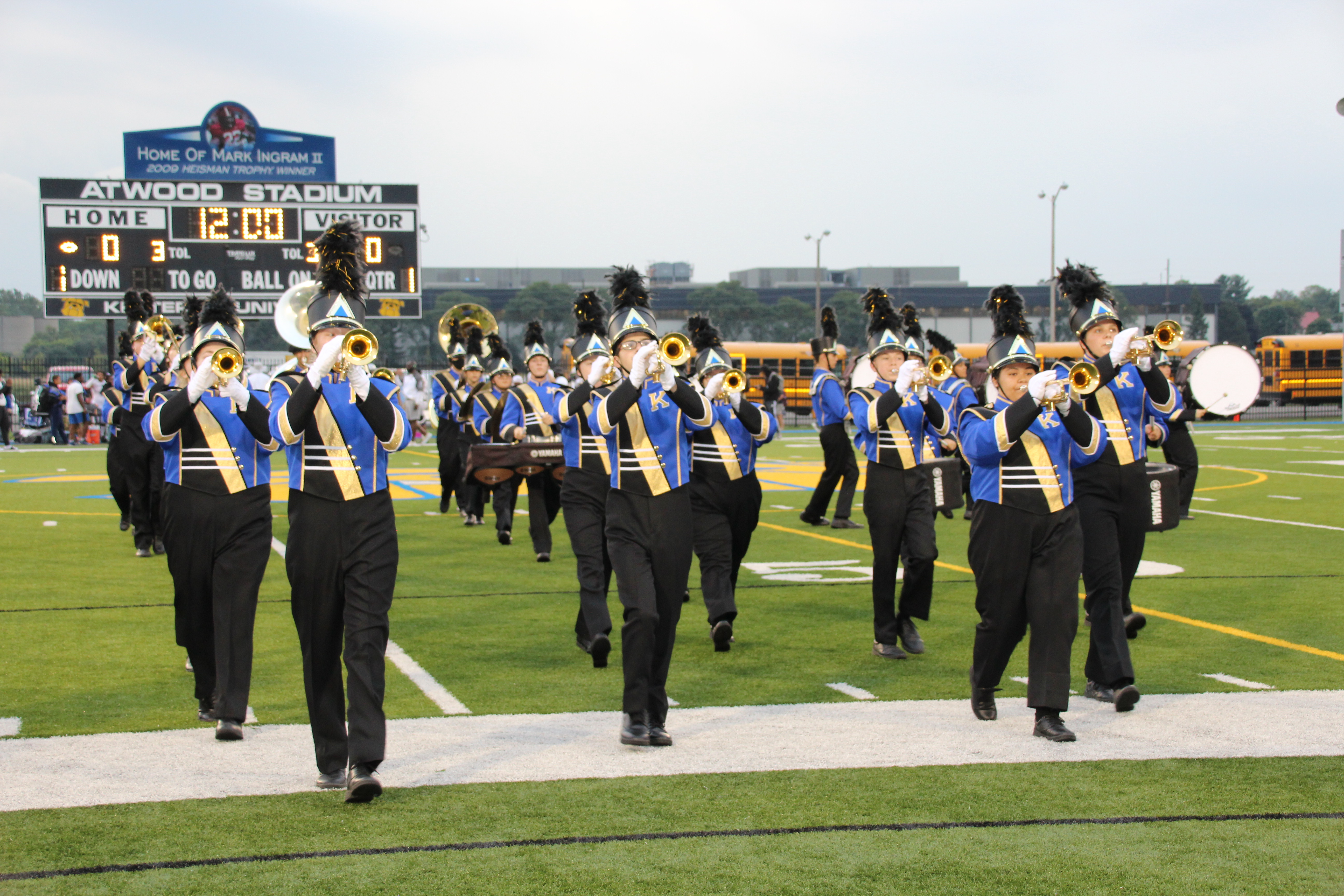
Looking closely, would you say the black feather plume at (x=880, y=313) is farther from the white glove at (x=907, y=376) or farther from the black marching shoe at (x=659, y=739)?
the black marching shoe at (x=659, y=739)

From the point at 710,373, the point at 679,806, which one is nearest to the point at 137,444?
the point at 710,373

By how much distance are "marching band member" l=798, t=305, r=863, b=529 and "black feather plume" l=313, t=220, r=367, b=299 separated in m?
8.31

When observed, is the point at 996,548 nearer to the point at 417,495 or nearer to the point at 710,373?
the point at 710,373

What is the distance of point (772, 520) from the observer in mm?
15164

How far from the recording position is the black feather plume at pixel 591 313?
8.74 m

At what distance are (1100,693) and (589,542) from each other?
299cm

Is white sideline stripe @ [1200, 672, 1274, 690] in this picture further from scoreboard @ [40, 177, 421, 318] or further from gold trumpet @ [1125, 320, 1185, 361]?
scoreboard @ [40, 177, 421, 318]

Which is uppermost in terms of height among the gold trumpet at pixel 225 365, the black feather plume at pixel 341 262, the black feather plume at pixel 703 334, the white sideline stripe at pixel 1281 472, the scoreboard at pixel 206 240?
the scoreboard at pixel 206 240

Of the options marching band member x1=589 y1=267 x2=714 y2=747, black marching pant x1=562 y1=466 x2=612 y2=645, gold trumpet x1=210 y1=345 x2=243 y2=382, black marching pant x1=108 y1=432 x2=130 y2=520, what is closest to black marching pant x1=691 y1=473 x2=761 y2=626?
black marching pant x1=562 y1=466 x2=612 y2=645

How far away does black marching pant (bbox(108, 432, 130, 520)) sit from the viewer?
12.3 meters

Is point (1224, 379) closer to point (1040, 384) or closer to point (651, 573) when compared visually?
point (1040, 384)

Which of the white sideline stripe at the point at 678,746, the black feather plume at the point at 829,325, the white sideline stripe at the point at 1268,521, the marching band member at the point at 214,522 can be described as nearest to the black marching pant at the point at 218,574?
the marching band member at the point at 214,522

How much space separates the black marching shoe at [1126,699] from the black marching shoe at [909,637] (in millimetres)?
1696

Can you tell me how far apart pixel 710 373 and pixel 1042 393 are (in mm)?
3886
